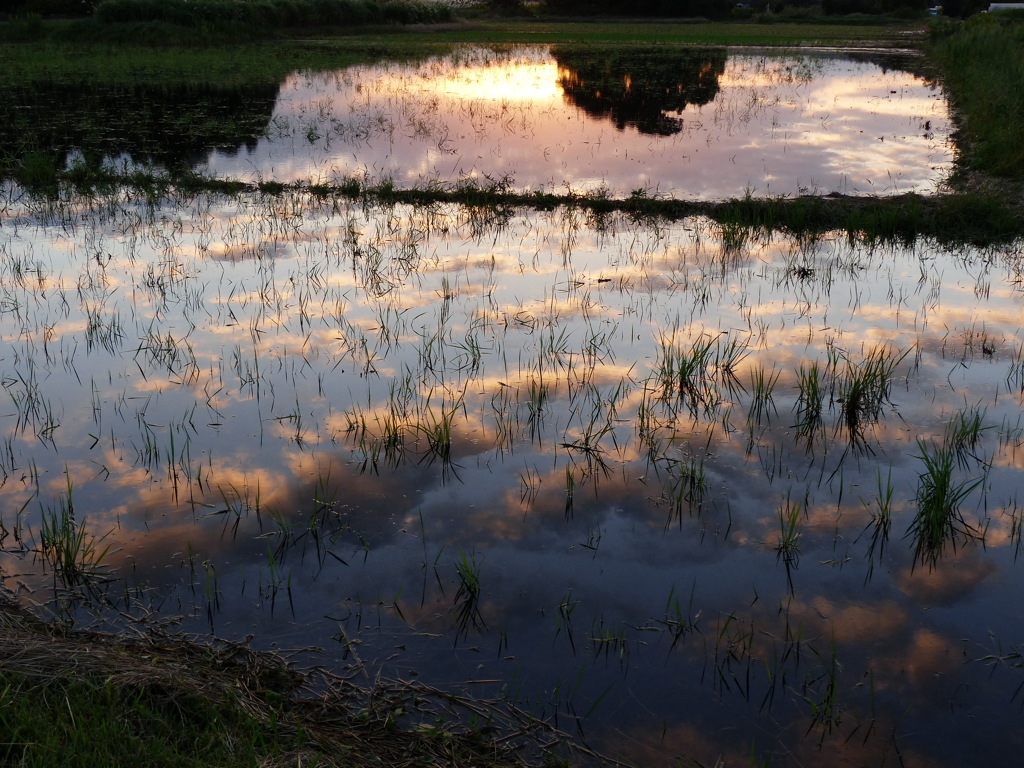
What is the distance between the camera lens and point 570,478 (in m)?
4.21

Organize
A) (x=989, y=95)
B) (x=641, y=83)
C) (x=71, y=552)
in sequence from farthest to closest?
(x=641, y=83), (x=989, y=95), (x=71, y=552)

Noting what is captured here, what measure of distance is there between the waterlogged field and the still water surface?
3.66 meters

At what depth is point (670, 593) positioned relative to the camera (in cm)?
341

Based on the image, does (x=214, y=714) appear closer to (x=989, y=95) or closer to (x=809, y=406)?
(x=809, y=406)

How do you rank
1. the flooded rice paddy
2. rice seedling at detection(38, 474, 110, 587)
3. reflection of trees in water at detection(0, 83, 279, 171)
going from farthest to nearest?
reflection of trees in water at detection(0, 83, 279, 171) < rice seedling at detection(38, 474, 110, 587) < the flooded rice paddy

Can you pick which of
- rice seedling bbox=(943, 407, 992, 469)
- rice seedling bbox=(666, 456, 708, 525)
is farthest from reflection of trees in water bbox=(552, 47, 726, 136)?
rice seedling bbox=(666, 456, 708, 525)

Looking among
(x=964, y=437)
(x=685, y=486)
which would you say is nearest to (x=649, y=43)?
(x=964, y=437)

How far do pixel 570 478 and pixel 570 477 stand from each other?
3 cm

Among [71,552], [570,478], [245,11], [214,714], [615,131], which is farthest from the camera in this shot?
[245,11]

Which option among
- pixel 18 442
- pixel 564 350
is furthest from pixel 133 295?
pixel 564 350

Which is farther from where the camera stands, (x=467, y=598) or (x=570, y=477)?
(x=570, y=477)

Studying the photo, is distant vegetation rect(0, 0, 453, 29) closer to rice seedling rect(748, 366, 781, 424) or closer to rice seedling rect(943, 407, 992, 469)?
rice seedling rect(748, 366, 781, 424)

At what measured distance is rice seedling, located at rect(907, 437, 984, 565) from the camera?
148 inches

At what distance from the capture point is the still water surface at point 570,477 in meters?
3.02
